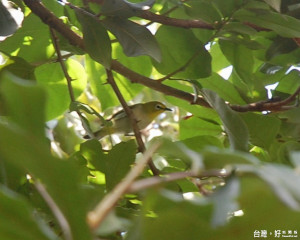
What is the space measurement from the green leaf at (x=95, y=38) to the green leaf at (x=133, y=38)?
0.05 feet

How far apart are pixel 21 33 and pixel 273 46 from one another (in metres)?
0.47

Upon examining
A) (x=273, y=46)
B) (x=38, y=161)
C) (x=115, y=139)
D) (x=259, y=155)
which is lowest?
(x=115, y=139)

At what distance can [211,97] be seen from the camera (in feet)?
2.40

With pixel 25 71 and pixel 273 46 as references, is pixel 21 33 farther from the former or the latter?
pixel 273 46

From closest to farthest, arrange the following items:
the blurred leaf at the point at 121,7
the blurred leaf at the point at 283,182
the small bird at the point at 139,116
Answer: the blurred leaf at the point at 283,182 → the blurred leaf at the point at 121,7 → the small bird at the point at 139,116

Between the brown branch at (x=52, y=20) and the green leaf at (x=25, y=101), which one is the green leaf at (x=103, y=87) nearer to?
the brown branch at (x=52, y=20)

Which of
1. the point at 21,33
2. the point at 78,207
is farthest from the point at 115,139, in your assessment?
the point at 78,207

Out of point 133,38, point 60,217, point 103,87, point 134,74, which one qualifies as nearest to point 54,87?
→ point 103,87

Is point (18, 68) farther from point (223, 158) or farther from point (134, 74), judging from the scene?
point (223, 158)

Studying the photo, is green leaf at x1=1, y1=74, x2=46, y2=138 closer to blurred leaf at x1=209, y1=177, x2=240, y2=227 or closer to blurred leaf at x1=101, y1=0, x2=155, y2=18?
blurred leaf at x1=209, y1=177, x2=240, y2=227

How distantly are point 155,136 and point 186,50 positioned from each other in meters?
0.24

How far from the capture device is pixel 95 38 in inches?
31.5

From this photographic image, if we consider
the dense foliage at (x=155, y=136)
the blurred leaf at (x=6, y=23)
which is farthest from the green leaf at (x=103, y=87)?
the blurred leaf at (x=6, y=23)

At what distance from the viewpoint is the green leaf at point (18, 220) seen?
344 mm
